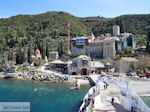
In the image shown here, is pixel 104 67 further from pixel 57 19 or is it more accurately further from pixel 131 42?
pixel 57 19

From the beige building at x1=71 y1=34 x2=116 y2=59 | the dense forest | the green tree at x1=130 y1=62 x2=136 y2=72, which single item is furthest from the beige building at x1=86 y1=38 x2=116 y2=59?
the dense forest

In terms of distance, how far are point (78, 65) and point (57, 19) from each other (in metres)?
80.6

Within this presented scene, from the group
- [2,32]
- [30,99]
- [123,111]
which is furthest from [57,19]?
[123,111]

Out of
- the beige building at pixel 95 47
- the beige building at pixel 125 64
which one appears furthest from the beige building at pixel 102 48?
the beige building at pixel 125 64

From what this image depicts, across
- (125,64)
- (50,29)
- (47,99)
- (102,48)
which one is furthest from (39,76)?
(50,29)

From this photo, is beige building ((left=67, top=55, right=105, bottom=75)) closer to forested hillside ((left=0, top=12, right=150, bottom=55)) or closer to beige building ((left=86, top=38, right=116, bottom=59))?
beige building ((left=86, top=38, right=116, bottom=59))

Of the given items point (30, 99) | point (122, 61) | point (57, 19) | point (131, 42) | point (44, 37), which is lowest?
point (30, 99)

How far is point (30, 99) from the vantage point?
1864 cm

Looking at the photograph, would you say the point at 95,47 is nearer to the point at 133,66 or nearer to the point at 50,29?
the point at 133,66

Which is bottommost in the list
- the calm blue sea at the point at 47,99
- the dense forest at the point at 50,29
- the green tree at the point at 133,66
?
the calm blue sea at the point at 47,99

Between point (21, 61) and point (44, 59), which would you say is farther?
point (44, 59)

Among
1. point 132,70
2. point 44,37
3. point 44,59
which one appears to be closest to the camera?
point 132,70

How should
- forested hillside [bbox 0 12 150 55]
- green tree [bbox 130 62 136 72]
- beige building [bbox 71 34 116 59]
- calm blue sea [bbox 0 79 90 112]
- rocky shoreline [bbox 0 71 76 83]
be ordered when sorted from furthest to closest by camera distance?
1. forested hillside [bbox 0 12 150 55]
2. beige building [bbox 71 34 116 59]
3. green tree [bbox 130 62 136 72]
4. rocky shoreline [bbox 0 71 76 83]
5. calm blue sea [bbox 0 79 90 112]

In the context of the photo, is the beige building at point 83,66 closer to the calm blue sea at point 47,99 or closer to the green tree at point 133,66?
the green tree at point 133,66
